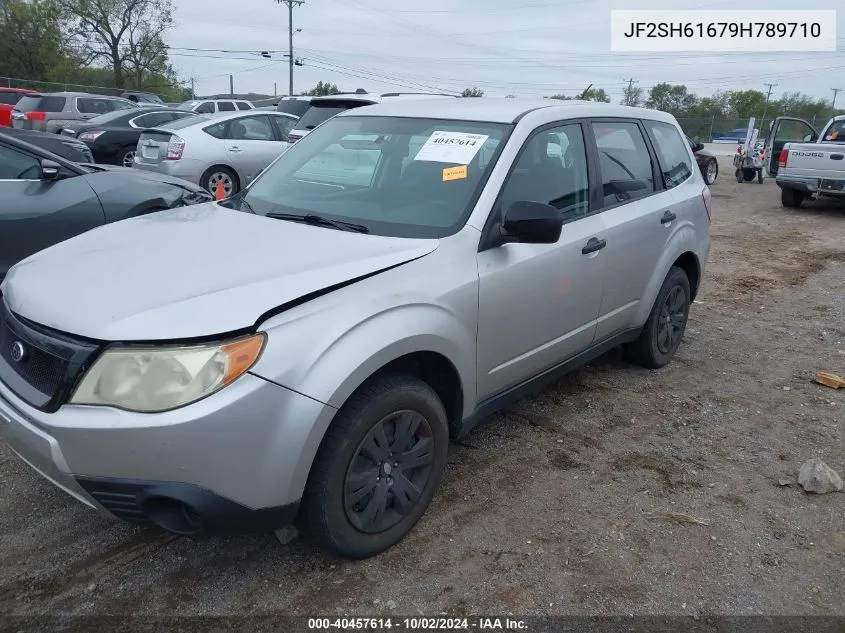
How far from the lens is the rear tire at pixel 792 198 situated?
13.6 m

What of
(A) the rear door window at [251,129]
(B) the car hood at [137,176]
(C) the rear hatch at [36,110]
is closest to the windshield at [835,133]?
(A) the rear door window at [251,129]

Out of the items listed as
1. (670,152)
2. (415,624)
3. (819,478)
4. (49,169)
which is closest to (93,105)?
(49,169)

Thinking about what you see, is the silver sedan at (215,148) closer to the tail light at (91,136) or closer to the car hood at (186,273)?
the tail light at (91,136)

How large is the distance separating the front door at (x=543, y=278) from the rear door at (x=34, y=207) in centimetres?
370

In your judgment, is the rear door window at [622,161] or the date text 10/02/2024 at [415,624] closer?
the date text 10/02/2024 at [415,624]

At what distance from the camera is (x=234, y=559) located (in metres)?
2.80

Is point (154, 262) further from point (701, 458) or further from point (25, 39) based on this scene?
point (25, 39)

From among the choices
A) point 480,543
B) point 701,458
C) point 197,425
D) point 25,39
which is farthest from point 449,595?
point 25,39

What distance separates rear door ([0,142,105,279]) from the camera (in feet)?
16.7

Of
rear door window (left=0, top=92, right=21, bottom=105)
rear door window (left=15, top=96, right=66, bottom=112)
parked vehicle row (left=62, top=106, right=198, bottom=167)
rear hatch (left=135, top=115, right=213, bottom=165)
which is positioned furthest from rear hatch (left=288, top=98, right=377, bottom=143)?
rear door window (left=0, top=92, right=21, bottom=105)

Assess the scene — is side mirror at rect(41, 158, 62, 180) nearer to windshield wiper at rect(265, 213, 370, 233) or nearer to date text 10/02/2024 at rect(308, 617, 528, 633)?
windshield wiper at rect(265, 213, 370, 233)

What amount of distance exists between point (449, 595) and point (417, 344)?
0.95 meters

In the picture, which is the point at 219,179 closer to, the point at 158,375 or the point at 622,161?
the point at 622,161

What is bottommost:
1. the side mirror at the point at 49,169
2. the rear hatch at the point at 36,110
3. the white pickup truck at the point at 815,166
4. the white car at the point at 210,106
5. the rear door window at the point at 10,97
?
the side mirror at the point at 49,169
